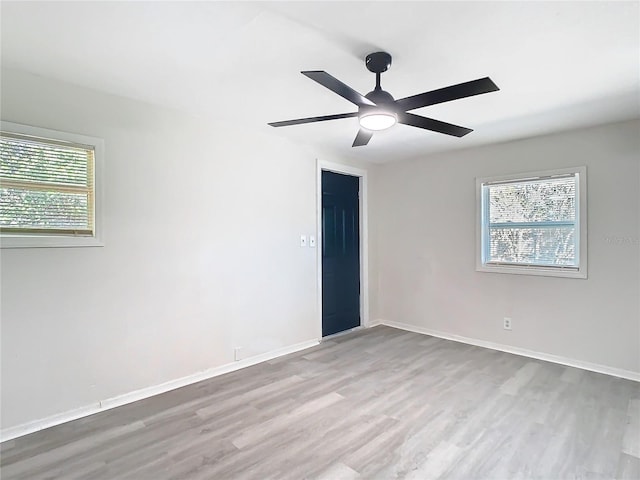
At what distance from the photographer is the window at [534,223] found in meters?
3.39

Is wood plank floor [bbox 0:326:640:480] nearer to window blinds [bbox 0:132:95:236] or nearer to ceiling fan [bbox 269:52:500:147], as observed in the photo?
window blinds [bbox 0:132:95:236]

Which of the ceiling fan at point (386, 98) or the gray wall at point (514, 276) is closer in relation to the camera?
the ceiling fan at point (386, 98)

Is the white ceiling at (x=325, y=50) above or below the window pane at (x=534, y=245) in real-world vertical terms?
above

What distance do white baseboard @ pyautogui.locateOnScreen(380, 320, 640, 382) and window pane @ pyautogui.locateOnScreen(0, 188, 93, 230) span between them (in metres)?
3.81

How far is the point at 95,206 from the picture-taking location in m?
2.52

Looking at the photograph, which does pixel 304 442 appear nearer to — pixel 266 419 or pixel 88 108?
pixel 266 419

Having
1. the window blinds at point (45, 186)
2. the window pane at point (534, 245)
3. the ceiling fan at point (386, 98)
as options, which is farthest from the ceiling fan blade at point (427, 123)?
the window blinds at point (45, 186)

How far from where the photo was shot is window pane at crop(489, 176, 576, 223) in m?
3.46

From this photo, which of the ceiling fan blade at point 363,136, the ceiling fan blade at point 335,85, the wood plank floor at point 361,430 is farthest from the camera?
the ceiling fan blade at point 363,136

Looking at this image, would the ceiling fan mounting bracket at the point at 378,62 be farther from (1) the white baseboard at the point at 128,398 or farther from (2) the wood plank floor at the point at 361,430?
(1) the white baseboard at the point at 128,398

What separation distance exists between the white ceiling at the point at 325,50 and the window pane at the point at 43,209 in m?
0.78

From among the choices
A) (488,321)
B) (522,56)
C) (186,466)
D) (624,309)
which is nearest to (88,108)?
Answer: (186,466)

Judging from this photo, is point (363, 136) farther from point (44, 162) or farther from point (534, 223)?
point (534, 223)

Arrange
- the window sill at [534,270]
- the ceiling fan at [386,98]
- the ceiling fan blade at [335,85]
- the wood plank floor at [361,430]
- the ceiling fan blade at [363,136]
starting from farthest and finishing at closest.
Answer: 1. the window sill at [534,270]
2. the ceiling fan blade at [363,136]
3. the wood plank floor at [361,430]
4. the ceiling fan at [386,98]
5. the ceiling fan blade at [335,85]
